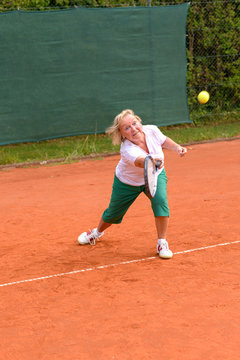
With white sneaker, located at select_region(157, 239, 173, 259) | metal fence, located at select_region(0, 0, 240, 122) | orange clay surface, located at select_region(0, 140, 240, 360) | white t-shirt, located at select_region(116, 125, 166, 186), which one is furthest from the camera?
metal fence, located at select_region(0, 0, 240, 122)

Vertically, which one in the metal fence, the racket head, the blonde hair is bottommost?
the metal fence

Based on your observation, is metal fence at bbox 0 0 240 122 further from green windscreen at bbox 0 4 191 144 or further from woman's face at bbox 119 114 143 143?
woman's face at bbox 119 114 143 143

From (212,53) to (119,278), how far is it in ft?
28.2

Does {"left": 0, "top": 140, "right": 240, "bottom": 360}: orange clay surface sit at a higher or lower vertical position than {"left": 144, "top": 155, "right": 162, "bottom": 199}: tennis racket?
lower

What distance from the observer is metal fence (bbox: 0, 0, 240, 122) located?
38.2ft

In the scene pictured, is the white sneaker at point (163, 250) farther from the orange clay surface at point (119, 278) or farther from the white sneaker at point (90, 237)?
the white sneaker at point (90, 237)

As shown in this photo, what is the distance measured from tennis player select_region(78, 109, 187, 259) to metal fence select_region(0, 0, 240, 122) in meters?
7.07

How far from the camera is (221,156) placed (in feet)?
30.1

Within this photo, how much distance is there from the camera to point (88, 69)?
33.4 ft

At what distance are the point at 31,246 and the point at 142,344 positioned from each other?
7.51ft

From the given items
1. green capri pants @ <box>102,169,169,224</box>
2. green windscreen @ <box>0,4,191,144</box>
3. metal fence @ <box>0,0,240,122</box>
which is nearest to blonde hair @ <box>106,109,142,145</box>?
green capri pants @ <box>102,169,169,224</box>

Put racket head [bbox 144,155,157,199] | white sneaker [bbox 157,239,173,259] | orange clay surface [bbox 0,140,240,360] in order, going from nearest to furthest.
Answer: orange clay surface [bbox 0,140,240,360] → racket head [bbox 144,155,157,199] → white sneaker [bbox 157,239,173,259]

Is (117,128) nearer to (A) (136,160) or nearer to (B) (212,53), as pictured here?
(A) (136,160)

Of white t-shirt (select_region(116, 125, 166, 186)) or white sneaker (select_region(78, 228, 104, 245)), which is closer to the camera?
white t-shirt (select_region(116, 125, 166, 186))
